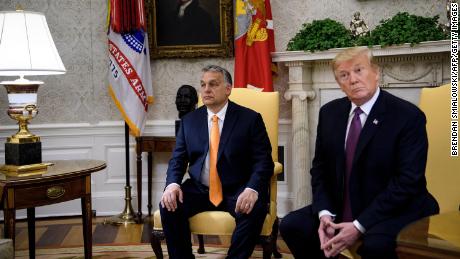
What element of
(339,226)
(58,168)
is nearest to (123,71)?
(58,168)

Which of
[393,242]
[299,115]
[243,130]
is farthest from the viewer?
[299,115]

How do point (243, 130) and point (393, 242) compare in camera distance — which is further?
point (243, 130)

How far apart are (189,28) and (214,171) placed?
2379mm

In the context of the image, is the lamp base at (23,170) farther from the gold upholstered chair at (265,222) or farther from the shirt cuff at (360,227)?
the shirt cuff at (360,227)

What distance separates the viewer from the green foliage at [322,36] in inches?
167

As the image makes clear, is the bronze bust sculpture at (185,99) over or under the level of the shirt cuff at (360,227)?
over

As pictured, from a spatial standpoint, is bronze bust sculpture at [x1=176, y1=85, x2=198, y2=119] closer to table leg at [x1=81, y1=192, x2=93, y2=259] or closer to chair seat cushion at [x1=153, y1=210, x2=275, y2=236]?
table leg at [x1=81, y1=192, x2=93, y2=259]

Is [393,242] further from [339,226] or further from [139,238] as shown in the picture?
[139,238]

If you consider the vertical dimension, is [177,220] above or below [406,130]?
below

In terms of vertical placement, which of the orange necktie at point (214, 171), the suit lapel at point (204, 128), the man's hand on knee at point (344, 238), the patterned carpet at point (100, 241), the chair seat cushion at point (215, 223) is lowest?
the patterned carpet at point (100, 241)

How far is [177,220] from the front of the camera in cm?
274

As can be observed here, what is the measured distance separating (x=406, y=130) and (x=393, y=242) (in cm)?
50

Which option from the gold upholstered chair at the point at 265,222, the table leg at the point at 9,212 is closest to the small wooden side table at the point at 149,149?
the gold upholstered chair at the point at 265,222

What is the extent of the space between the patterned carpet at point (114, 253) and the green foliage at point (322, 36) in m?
1.75
